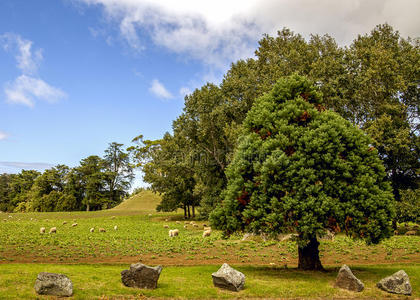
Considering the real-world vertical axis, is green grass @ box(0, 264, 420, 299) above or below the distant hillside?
below

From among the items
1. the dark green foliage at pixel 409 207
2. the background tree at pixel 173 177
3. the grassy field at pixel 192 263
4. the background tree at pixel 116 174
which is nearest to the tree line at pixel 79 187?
the background tree at pixel 116 174

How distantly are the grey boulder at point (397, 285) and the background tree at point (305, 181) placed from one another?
1.94 metres

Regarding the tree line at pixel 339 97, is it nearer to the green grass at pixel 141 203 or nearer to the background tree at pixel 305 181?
the background tree at pixel 305 181

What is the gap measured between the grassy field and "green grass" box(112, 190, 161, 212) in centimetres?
4619

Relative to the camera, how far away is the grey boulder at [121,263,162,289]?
1290 cm

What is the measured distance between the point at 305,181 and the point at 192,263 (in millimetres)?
10156

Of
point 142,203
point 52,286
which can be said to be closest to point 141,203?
point 142,203

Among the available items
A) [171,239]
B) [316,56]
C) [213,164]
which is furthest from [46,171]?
[316,56]

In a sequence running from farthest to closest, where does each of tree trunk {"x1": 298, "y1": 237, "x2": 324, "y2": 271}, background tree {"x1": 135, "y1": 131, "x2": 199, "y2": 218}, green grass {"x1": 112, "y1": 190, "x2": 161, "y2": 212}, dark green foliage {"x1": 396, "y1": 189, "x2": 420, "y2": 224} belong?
green grass {"x1": 112, "y1": 190, "x2": 161, "y2": 212}, background tree {"x1": 135, "y1": 131, "x2": 199, "y2": 218}, dark green foliage {"x1": 396, "y1": 189, "x2": 420, "y2": 224}, tree trunk {"x1": 298, "y1": 237, "x2": 324, "y2": 271}

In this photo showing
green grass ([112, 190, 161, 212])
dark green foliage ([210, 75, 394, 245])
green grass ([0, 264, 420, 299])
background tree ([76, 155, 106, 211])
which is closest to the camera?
green grass ([0, 264, 420, 299])

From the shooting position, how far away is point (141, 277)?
12.9 meters

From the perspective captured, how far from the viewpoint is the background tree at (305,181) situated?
1412cm

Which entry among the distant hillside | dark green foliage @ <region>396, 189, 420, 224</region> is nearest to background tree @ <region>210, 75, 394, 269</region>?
dark green foliage @ <region>396, 189, 420, 224</region>

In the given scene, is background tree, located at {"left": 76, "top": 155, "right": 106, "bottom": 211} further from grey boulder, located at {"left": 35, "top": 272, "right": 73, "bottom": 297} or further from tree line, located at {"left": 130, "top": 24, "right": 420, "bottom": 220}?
grey boulder, located at {"left": 35, "top": 272, "right": 73, "bottom": 297}
